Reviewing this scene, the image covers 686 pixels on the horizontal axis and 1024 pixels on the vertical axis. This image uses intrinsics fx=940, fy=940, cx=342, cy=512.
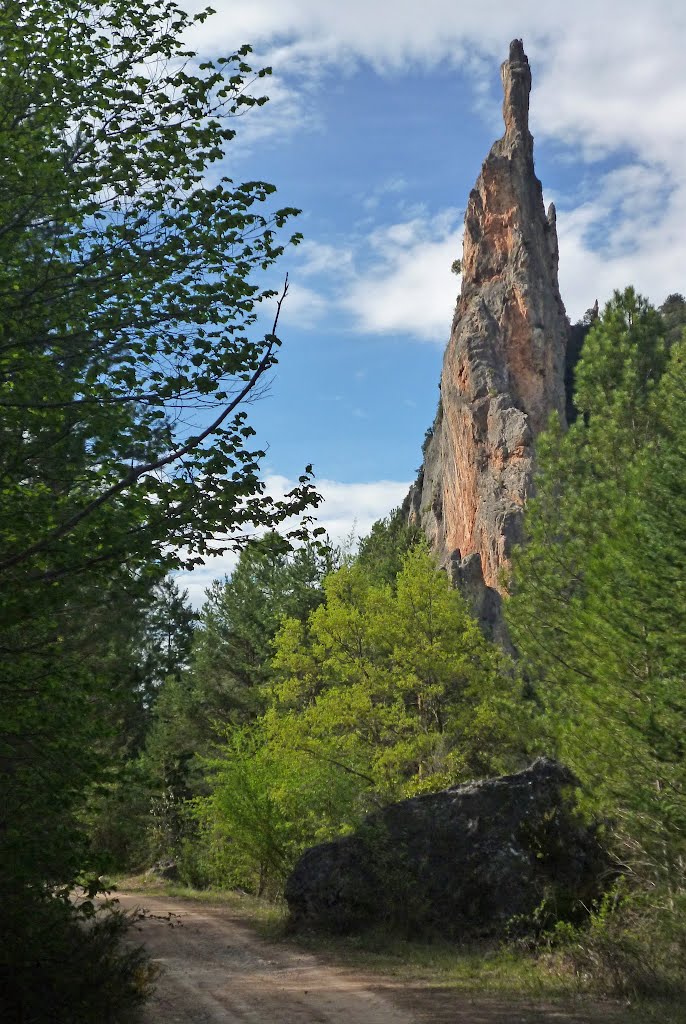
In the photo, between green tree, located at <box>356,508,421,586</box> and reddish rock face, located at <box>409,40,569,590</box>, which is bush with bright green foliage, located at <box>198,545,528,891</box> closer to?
green tree, located at <box>356,508,421,586</box>

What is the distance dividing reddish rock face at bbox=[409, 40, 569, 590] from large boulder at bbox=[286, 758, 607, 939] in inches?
1303

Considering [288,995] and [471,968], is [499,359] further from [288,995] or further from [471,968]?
[288,995]

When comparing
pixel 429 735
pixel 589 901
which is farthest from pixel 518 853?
pixel 429 735

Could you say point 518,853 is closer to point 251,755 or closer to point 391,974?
Result: point 391,974

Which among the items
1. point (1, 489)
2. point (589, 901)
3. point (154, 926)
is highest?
point (1, 489)

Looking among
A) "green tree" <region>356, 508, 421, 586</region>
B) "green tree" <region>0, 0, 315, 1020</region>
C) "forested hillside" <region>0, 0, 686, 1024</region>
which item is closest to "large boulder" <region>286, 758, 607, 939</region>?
"forested hillside" <region>0, 0, 686, 1024</region>

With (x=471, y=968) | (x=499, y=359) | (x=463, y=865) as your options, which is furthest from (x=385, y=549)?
(x=471, y=968)

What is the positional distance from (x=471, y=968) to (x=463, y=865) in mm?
2989

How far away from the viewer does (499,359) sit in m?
54.8

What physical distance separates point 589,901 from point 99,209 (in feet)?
39.4

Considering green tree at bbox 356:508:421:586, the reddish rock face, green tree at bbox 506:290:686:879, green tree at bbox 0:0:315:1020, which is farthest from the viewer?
the reddish rock face

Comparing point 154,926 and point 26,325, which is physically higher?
point 26,325

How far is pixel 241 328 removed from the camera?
7996mm

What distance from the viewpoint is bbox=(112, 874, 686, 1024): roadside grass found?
31.8 feet
